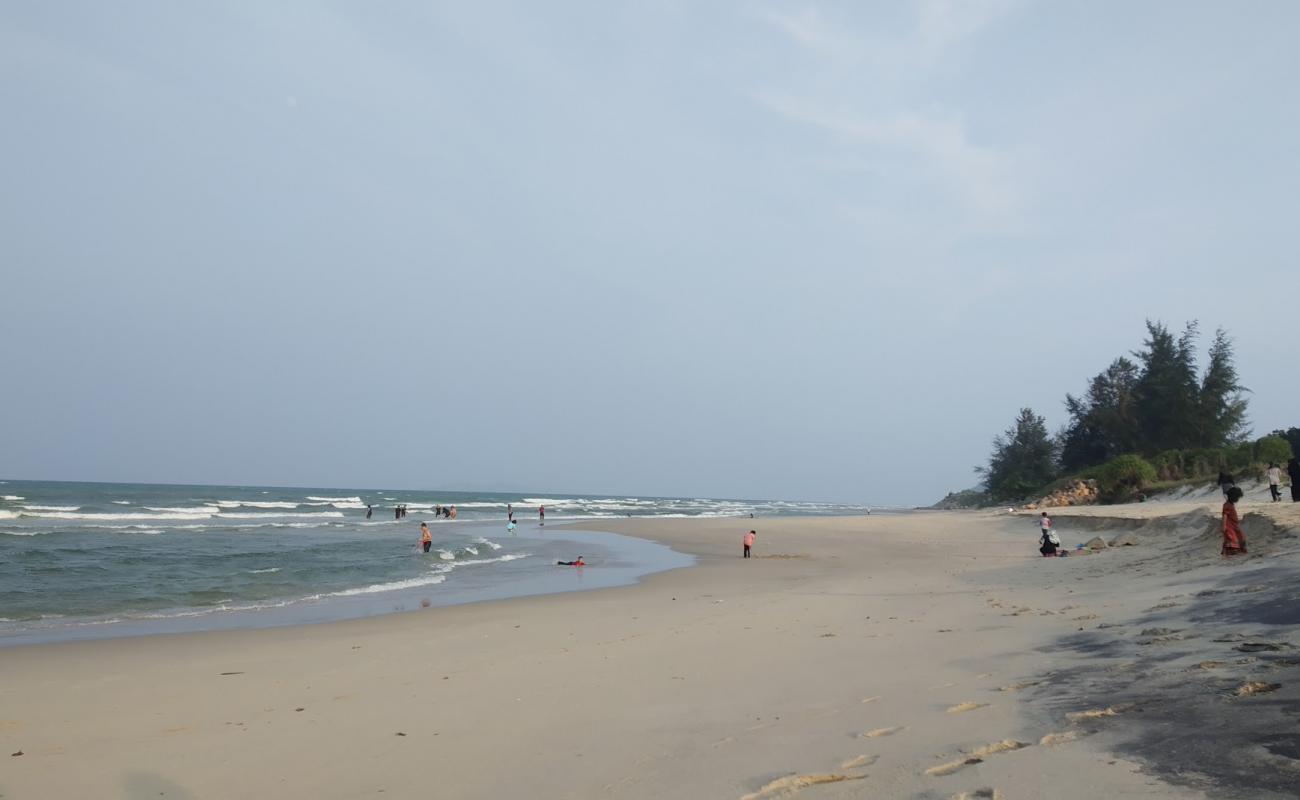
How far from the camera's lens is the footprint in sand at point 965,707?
5238 mm

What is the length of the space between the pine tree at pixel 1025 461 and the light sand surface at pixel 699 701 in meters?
58.7

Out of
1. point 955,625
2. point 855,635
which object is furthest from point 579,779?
point 955,625

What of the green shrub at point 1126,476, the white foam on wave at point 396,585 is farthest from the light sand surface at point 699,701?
the green shrub at point 1126,476

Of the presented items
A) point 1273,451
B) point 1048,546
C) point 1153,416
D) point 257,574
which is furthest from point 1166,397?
point 257,574

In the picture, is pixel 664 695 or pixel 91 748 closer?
pixel 91 748

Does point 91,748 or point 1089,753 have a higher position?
point 1089,753

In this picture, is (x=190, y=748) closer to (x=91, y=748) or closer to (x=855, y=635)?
(x=91, y=748)

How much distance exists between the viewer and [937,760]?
4.23 m

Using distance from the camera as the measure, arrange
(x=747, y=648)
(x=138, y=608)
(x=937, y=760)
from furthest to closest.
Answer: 1. (x=138, y=608)
2. (x=747, y=648)
3. (x=937, y=760)

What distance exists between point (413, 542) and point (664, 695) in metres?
28.1

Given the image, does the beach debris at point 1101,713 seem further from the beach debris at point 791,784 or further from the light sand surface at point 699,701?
the beach debris at point 791,784

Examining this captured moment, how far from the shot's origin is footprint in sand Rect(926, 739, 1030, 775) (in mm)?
4039

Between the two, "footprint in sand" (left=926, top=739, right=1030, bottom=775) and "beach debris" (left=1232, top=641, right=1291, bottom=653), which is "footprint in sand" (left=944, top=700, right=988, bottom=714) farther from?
"beach debris" (left=1232, top=641, right=1291, bottom=653)

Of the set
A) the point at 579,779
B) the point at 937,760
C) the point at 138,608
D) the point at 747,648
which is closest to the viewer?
the point at 937,760
